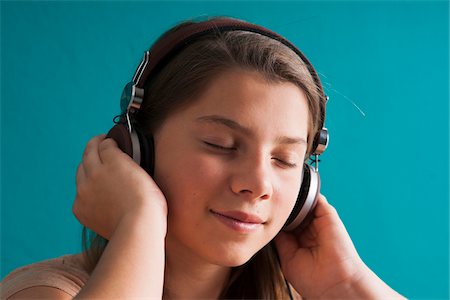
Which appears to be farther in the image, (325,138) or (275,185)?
(325,138)

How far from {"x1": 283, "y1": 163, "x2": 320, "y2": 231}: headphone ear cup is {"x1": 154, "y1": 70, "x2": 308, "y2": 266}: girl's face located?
0.21 m

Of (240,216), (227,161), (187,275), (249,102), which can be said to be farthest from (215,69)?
(187,275)

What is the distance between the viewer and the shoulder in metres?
1.50

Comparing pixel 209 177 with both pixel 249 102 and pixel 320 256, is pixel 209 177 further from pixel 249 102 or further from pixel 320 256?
pixel 320 256

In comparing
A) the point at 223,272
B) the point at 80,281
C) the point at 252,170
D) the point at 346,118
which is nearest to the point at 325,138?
the point at 252,170

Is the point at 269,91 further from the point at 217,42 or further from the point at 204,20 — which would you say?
the point at 204,20

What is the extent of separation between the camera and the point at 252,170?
143 cm

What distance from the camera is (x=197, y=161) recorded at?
1427 millimetres

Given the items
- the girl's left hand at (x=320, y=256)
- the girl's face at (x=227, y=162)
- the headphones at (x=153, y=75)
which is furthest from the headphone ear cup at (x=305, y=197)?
the girl's face at (x=227, y=162)

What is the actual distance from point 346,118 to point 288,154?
1900 millimetres

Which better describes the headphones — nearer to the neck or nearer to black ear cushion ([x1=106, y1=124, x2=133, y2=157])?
black ear cushion ([x1=106, y1=124, x2=133, y2=157])

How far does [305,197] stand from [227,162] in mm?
391

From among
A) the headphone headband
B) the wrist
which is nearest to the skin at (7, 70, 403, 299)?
the wrist

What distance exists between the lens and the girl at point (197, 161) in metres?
1.42
